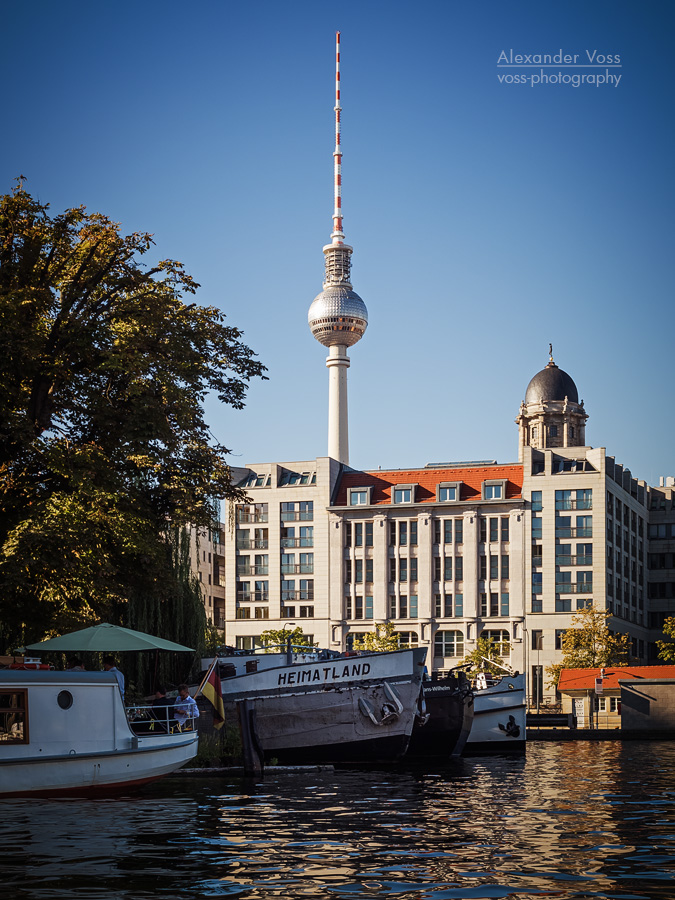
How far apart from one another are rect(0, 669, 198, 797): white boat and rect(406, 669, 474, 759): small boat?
19.9 m

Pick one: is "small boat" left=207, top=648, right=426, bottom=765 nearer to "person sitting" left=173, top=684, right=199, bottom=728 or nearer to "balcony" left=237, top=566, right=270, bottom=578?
"person sitting" left=173, top=684, right=199, bottom=728

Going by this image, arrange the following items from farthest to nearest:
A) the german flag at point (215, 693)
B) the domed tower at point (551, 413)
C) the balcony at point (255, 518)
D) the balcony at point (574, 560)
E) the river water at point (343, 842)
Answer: the domed tower at point (551, 413) → the balcony at point (255, 518) → the balcony at point (574, 560) → the german flag at point (215, 693) → the river water at point (343, 842)

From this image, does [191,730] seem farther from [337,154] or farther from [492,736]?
[337,154]

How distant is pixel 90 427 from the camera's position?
40.2m

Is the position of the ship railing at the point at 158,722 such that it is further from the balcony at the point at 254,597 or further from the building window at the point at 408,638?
the balcony at the point at 254,597

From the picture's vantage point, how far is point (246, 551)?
140 m

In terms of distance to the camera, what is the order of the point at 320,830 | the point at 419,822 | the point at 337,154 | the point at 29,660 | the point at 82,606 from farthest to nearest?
the point at 337,154 → the point at 82,606 → the point at 29,660 → the point at 419,822 → the point at 320,830

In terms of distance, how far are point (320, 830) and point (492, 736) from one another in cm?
3468

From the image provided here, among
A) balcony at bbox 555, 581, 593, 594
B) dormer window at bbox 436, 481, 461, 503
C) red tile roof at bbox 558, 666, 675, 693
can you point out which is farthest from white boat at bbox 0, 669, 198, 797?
dormer window at bbox 436, 481, 461, 503

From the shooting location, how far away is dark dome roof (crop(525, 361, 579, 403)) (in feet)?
580

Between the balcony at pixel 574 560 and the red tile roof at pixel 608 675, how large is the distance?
116 feet

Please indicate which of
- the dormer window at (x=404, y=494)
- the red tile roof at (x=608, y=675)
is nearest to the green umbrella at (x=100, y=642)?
the red tile roof at (x=608, y=675)

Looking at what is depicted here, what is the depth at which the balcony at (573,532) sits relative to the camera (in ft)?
415

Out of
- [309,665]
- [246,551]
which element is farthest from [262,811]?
[246,551]
